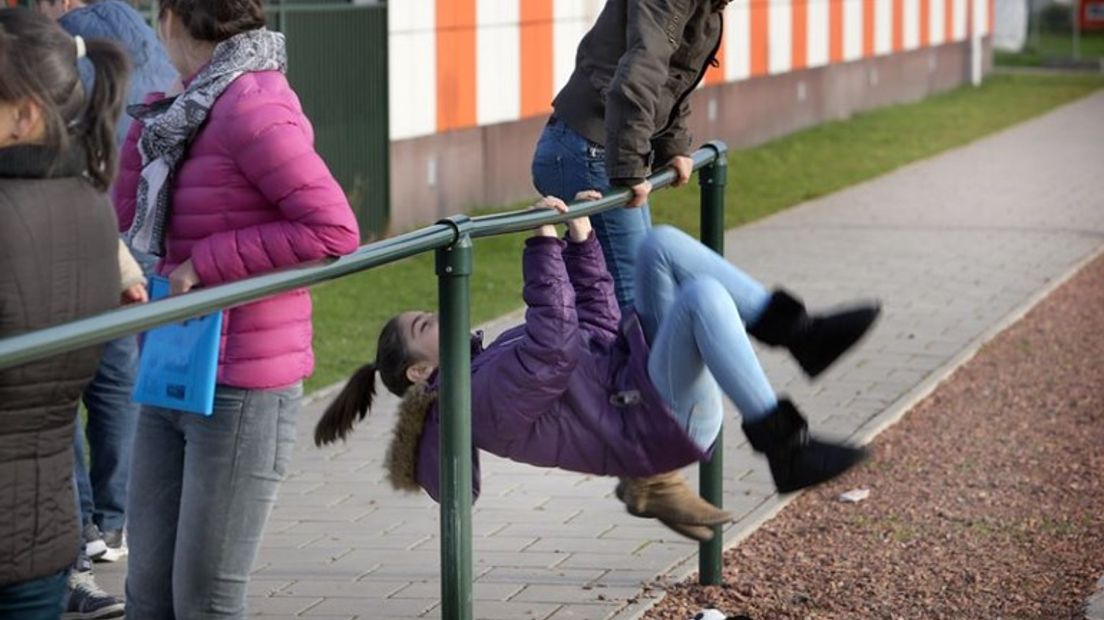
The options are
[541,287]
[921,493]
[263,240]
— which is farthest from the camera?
[921,493]

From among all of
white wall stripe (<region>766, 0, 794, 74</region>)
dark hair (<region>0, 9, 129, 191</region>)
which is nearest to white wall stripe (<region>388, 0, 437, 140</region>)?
white wall stripe (<region>766, 0, 794, 74</region>)

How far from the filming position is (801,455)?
4.95 metres

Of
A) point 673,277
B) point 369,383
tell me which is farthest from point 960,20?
point 369,383

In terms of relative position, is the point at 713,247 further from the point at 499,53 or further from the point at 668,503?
the point at 499,53

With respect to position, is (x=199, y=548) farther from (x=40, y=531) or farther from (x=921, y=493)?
(x=921, y=493)

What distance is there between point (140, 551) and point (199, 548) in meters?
0.22

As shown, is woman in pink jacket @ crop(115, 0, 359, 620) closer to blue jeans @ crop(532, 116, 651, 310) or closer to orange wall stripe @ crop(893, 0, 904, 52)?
blue jeans @ crop(532, 116, 651, 310)

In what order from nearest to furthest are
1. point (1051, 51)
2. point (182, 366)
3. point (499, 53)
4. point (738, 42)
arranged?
point (182, 366) → point (499, 53) → point (738, 42) → point (1051, 51)

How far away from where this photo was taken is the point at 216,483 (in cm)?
433

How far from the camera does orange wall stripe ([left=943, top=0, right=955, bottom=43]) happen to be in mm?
30719

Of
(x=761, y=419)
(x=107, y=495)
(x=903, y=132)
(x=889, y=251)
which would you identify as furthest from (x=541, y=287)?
(x=903, y=132)

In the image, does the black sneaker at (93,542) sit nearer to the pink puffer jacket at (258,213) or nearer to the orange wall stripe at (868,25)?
the pink puffer jacket at (258,213)

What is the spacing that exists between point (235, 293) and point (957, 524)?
4.07m

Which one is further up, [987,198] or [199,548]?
[199,548]
